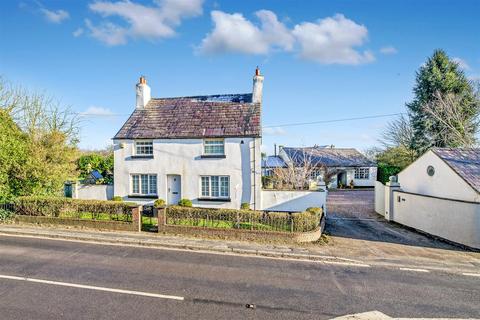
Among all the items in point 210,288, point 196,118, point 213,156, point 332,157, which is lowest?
point 210,288

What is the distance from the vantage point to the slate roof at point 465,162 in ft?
47.0

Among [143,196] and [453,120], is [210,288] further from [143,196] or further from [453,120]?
[453,120]

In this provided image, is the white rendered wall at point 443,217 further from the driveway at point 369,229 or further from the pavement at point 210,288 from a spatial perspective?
the pavement at point 210,288

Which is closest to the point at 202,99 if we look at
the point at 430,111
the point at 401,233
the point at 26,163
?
the point at 26,163

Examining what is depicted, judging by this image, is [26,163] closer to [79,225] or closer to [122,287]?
[79,225]

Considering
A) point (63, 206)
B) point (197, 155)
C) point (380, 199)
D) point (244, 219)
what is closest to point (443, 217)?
point (380, 199)

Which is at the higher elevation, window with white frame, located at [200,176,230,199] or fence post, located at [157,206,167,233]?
window with white frame, located at [200,176,230,199]

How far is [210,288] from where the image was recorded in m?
8.09

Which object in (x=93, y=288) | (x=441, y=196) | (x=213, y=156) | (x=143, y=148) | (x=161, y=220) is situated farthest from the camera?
(x=143, y=148)

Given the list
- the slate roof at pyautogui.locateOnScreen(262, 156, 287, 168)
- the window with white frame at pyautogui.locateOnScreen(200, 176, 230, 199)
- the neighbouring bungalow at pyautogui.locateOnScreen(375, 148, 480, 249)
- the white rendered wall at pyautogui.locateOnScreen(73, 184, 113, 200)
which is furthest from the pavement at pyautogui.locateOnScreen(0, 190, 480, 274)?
the slate roof at pyautogui.locateOnScreen(262, 156, 287, 168)

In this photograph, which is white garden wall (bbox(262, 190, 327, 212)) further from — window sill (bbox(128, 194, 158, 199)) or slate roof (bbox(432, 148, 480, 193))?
window sill (bbox(128, 194, 158, 199))

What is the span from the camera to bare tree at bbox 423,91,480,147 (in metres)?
31.8

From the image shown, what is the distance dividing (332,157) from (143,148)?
32.1 m

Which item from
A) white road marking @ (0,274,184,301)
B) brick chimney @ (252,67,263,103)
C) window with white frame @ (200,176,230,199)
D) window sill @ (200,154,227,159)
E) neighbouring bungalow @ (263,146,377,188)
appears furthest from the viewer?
neighbouring bungalow @ (263,146,377,188)
